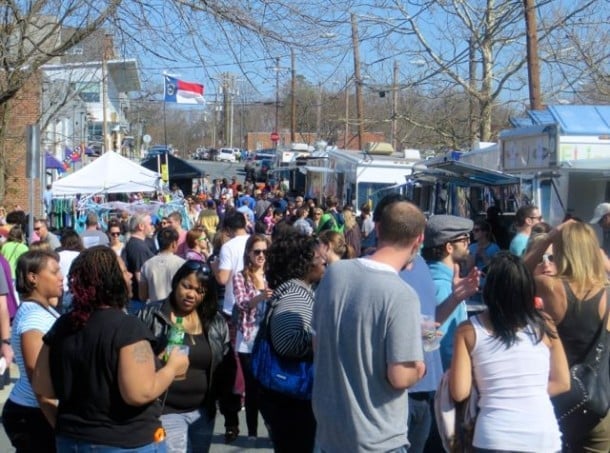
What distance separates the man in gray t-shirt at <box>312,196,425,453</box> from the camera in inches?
150

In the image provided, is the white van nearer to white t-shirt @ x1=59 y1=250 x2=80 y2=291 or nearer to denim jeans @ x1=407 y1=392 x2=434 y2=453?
white t-shirt @ x1=59 y1=250 x2=80 y2=291

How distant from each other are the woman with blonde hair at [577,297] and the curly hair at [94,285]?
2189 mm

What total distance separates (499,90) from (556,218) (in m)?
9.48

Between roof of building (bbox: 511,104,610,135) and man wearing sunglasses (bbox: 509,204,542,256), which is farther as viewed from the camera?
roof of building (bbox: 511,104,610,135)

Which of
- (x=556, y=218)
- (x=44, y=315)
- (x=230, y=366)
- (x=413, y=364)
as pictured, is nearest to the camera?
(x=413, y=364)

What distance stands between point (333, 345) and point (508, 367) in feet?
2.64

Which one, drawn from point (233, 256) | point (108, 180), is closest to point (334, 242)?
point (233, 256)

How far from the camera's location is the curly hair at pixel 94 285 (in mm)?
4090

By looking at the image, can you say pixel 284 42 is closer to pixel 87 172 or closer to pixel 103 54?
pixel 103 54

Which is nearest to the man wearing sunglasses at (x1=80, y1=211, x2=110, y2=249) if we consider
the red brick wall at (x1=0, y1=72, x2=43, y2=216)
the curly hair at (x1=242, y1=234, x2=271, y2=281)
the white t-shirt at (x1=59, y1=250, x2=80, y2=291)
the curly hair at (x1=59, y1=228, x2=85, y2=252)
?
the curly hair at (x1=59, y1=228, x2=85, y2=252)

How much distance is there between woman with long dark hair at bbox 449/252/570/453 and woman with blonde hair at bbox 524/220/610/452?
0.66m

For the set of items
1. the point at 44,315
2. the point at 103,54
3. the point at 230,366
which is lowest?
the point at 230,366

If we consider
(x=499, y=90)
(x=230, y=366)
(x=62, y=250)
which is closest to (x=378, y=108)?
(x=499, y=90)

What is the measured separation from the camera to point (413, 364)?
3828mm
